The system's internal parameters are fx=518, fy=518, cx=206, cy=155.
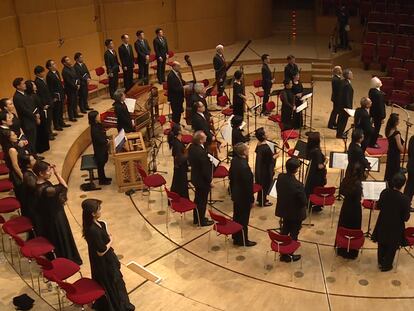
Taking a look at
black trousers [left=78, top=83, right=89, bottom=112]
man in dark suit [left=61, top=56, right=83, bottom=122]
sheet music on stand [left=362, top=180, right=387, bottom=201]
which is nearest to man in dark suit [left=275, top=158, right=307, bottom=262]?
sheet music on stand [left=362, top=180, right=387, bottom=201]

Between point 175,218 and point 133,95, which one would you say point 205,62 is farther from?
point 175,218

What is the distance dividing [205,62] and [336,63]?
4172 millimetres

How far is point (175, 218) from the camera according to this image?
893cm

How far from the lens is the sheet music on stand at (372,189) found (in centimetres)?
707

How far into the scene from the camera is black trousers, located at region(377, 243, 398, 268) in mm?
7170

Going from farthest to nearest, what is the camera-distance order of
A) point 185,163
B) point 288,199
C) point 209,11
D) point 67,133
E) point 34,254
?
point 209,11
point 67,133
point 185,163
point 288,199
point 34,254

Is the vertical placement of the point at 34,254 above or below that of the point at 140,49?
below

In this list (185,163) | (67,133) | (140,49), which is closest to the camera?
(185,163)

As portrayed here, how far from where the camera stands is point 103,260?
5820mm

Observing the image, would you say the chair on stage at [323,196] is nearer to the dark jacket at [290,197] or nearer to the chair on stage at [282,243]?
the dark jacket at [290,197]

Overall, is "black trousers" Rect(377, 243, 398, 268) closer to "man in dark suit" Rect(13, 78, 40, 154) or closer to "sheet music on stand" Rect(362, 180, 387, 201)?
"sheet music on stand" Rect(362, 180, 387, 201)

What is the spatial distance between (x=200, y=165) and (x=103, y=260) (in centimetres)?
256

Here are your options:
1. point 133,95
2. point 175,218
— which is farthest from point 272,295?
point 133,95

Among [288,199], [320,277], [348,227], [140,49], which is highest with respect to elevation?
[140,49]
